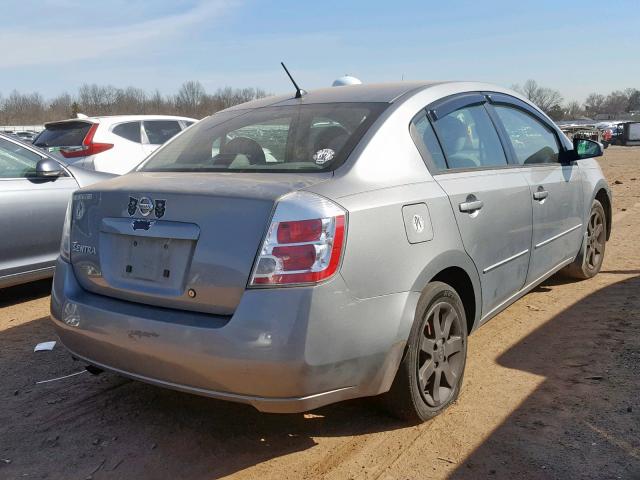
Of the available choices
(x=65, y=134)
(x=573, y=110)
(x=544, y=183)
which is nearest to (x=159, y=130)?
(x=65, y=134)

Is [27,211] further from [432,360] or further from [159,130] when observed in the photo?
[159,130]

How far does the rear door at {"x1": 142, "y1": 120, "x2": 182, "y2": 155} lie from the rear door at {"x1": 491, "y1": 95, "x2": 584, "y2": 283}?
22.8 feet

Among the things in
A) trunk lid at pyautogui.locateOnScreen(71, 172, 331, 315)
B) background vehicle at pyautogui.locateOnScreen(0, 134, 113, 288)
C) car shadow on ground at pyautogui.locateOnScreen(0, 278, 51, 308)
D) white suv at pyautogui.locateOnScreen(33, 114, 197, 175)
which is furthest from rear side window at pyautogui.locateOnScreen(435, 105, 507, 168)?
white suv at pyautogui.locateOnScreen(33, 114, 197, 175)

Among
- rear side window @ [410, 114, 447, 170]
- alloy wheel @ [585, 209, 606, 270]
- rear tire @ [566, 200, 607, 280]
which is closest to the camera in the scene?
rear side window @ [410, 114, 447, 170]

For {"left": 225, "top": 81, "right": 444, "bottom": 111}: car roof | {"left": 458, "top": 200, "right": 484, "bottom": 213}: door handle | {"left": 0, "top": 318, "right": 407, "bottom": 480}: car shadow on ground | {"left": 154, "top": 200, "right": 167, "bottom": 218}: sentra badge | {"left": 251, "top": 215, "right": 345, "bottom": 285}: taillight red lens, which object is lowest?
{"left": 0, "top": 318, "right": 407, "bottom": 480}: car shadow on ground

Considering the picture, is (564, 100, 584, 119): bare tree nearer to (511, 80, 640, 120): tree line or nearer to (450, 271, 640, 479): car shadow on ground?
(511, 80, 640, 120): tree line

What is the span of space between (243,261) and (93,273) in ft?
2.94

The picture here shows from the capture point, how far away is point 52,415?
338 cm

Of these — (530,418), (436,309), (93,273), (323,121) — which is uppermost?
(323,121)

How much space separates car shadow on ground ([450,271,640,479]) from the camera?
2.79m

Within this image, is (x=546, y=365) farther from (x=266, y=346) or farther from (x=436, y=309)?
(x=266, y=346)

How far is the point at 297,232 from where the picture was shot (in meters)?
2.55

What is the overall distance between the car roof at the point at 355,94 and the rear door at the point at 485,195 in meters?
0.20

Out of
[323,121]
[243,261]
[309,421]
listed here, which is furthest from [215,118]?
[309,421]
